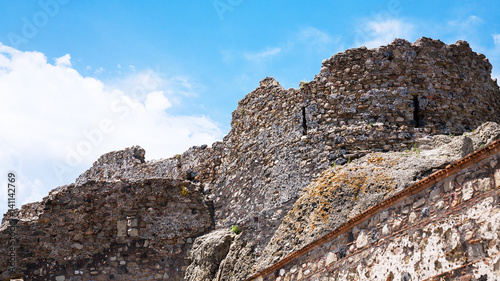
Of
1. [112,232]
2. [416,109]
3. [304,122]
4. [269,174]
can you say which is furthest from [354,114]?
[112,232]

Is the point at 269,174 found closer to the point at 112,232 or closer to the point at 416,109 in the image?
the point at 416,109

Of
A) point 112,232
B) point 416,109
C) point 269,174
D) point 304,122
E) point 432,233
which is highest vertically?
point 304,122

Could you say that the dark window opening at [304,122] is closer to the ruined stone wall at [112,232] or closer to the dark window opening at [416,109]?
the dark window opening at [416,109]

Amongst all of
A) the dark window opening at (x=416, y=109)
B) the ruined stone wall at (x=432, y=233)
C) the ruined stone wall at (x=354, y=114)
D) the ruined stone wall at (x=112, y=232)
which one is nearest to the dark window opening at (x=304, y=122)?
the ruined stone wall at (x=354, y=114)

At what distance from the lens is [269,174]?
1282cm

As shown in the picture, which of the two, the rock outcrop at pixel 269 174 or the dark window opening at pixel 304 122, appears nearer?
the rock outcrop at pixel 269 174

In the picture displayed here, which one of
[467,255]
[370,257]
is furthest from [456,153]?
[467,255]

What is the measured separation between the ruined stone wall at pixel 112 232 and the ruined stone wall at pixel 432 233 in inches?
277

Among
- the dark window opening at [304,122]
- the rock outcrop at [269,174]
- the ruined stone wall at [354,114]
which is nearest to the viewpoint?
the rock outcrop at [269,174]

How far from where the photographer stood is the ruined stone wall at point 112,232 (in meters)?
13.4

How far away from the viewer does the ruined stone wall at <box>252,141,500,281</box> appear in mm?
5242

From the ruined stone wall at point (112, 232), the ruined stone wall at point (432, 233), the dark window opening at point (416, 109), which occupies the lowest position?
the ruined stone wall at point (432, 233)

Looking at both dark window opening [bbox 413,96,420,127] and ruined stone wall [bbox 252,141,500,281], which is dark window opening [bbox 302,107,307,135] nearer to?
dark window opening [bbox 413,96,420,127]

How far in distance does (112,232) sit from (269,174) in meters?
3.73
